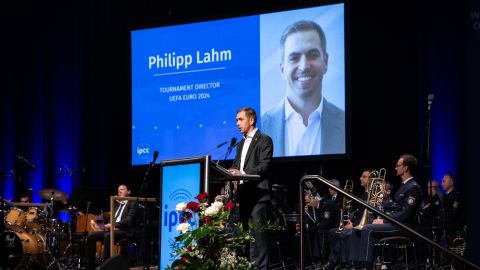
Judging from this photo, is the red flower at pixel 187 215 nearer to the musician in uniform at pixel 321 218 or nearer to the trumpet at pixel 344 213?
the musician in uniform at pixel 321 218

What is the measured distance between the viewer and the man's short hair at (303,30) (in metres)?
9.62

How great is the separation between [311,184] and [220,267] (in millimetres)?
5604

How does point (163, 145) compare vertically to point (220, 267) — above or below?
above

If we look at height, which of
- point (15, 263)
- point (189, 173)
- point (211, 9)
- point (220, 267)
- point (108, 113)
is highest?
point (211, 9)

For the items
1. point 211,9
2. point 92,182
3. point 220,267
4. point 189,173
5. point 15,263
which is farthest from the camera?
point 92,182

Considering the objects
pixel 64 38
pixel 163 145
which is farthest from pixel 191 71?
pixel 64 38

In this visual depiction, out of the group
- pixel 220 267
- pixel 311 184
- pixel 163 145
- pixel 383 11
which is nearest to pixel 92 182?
pixel 163 145

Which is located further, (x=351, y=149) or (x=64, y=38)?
(x=64, y=38)

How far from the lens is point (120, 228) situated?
9.08 metres

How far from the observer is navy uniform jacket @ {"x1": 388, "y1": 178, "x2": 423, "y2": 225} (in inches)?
268

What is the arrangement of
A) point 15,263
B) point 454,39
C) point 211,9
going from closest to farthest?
point 15,263, point 454,39, point 211,9

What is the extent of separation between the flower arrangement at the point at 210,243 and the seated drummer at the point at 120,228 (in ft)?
16.8

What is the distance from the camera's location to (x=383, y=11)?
33.8 feet

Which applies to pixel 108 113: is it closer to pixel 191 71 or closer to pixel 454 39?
pixel 191 71
